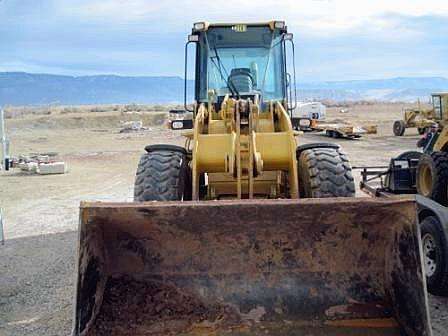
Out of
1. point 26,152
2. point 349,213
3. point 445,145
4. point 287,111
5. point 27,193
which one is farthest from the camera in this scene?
point 26,152

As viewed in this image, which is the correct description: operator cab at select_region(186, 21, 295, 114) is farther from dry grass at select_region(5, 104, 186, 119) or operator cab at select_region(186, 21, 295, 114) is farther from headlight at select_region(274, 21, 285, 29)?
dry grass at select_region(5, 104, 186, 119)

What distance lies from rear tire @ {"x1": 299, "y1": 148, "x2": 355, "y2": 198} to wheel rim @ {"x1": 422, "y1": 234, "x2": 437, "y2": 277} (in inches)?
40.7

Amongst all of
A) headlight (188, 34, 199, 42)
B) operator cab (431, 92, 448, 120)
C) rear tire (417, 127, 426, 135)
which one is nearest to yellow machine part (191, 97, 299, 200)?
headlight (188, 34, 199, 42)

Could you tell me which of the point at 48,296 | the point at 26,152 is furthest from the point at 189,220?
the point at 26,152

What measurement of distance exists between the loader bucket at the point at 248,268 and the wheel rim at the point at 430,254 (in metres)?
1.91

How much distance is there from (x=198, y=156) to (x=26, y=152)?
20190 millimetres

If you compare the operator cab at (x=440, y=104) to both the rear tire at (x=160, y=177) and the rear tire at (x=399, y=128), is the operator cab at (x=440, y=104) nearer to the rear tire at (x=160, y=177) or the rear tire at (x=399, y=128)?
the rear tire at (x=399, y=128)

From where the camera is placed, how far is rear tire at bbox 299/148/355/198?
552 cm

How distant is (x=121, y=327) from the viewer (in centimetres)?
394

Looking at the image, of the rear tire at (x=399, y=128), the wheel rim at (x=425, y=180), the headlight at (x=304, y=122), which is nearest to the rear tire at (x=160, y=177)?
the headlight at (x=304, y=122)

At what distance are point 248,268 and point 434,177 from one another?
4265 mm

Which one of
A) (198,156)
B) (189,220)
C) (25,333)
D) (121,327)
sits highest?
(198,156)

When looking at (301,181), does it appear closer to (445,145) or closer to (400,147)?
(445,145)

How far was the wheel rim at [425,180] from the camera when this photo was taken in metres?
7.91
